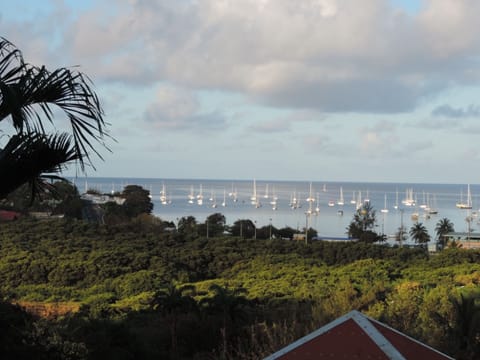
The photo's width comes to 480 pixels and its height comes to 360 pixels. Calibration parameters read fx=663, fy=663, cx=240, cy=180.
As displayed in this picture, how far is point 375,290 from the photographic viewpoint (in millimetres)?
15938

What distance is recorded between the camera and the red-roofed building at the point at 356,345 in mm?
4359

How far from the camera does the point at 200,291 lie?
72.7 feet

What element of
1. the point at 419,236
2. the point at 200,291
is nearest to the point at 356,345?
the point at 200,291

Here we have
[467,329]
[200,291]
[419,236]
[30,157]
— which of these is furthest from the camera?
[419,236]

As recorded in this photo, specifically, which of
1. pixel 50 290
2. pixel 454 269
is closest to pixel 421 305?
pixel 454 269

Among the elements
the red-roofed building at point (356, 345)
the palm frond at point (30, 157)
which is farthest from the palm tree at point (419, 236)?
the palm frond at point (30, 157)

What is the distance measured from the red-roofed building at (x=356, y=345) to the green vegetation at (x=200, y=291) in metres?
3.06

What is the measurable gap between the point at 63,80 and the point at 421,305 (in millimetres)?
9799

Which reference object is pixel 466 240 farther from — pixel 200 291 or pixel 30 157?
pixel 30 157

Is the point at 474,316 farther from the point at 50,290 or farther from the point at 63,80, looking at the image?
the point at 50,290

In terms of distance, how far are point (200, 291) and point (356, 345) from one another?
59.3 ft

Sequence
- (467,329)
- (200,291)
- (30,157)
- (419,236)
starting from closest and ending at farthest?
1. (30,157)
2. (467,329)
3. (200,291)
4. (419,236)

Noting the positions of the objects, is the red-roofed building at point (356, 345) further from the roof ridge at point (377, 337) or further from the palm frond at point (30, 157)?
the palm frond at point (30, 157)

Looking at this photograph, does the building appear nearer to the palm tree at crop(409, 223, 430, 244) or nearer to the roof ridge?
the palm tree at crop(409, 223, 430, 244)
